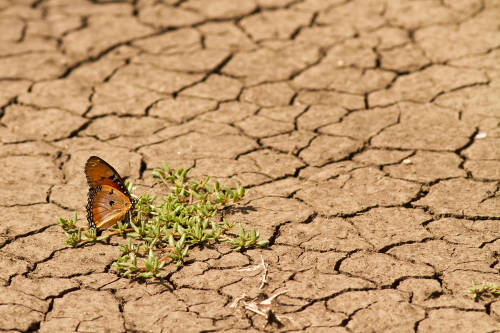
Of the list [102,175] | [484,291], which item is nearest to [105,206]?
[102,175]

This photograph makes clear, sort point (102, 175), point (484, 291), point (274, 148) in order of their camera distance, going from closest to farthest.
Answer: point (484, 291) → point (102, 175) → point (274, 148)

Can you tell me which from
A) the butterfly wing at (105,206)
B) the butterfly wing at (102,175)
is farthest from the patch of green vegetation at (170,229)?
the butterfly wing at (102,175)

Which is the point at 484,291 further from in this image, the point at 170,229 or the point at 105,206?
the point at 105,206

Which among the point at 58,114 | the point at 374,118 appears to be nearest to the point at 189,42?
the point at 58,114

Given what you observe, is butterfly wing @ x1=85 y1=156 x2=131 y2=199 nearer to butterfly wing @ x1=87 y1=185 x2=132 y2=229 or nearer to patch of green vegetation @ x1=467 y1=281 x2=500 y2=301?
butterfly wing @ x1=87 y1=185 x2=132 y2=229

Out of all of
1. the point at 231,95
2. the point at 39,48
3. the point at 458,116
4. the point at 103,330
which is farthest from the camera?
the point at 39,48

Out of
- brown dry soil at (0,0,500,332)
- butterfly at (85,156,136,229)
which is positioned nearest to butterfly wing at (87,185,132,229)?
butterfly at (85,156,136,229)

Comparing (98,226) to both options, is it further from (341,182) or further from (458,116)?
(458,116)
